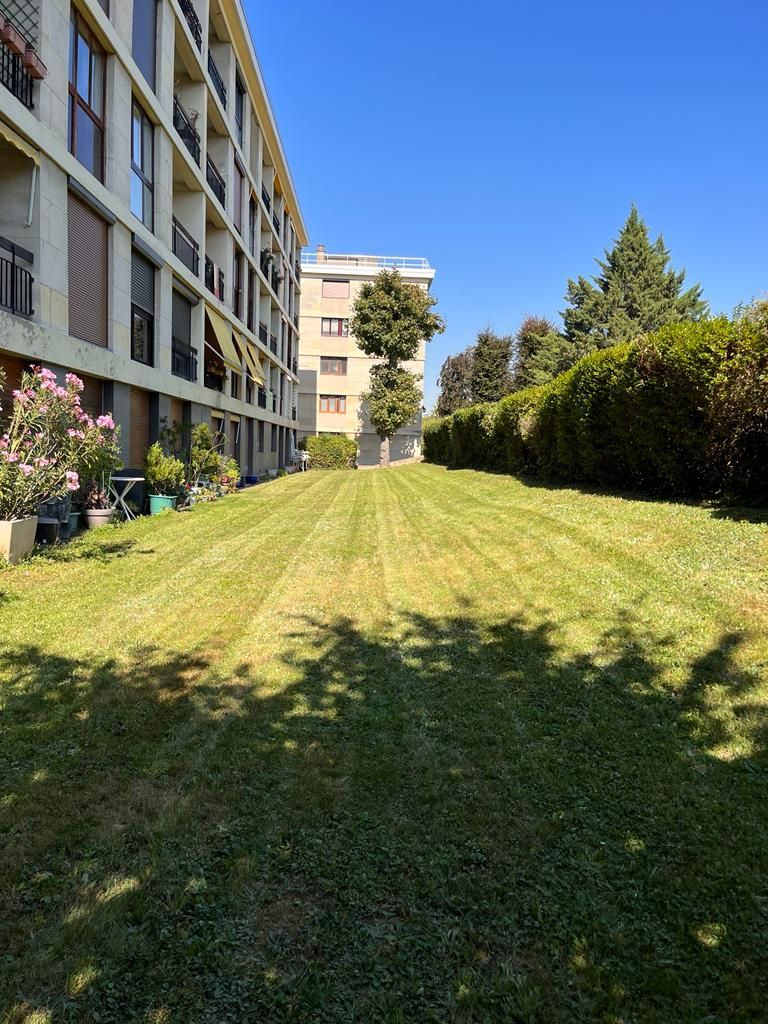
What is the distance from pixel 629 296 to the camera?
38.6 m

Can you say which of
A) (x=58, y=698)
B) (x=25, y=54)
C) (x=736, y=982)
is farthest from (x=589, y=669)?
(x=25, y=54)

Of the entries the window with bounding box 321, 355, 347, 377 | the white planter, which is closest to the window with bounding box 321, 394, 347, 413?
the window with bounding box 321, 355, 347, 377

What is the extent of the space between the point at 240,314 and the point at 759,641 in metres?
22.7

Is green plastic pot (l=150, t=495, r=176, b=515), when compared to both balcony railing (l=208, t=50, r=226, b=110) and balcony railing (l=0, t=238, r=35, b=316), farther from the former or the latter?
balcony railing (l=208, t=50, r=226, b=110)

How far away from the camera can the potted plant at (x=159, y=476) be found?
1229cm

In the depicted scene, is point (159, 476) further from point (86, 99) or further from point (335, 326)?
point (335, 326)

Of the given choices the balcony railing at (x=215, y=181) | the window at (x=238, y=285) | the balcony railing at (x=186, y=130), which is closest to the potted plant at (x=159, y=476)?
the balcony railing at (x=186, y=130)

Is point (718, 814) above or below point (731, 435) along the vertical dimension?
below

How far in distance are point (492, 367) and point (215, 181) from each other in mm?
29699

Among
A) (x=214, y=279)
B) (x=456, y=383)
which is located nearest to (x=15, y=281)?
→ (x=214, y=279)

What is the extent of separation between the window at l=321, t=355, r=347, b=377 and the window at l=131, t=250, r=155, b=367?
32122 mm

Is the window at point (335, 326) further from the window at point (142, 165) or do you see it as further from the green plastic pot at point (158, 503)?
the green plastic pot at point (158, 503)

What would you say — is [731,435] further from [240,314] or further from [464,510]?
[240,314]

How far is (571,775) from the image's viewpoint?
284 cm
